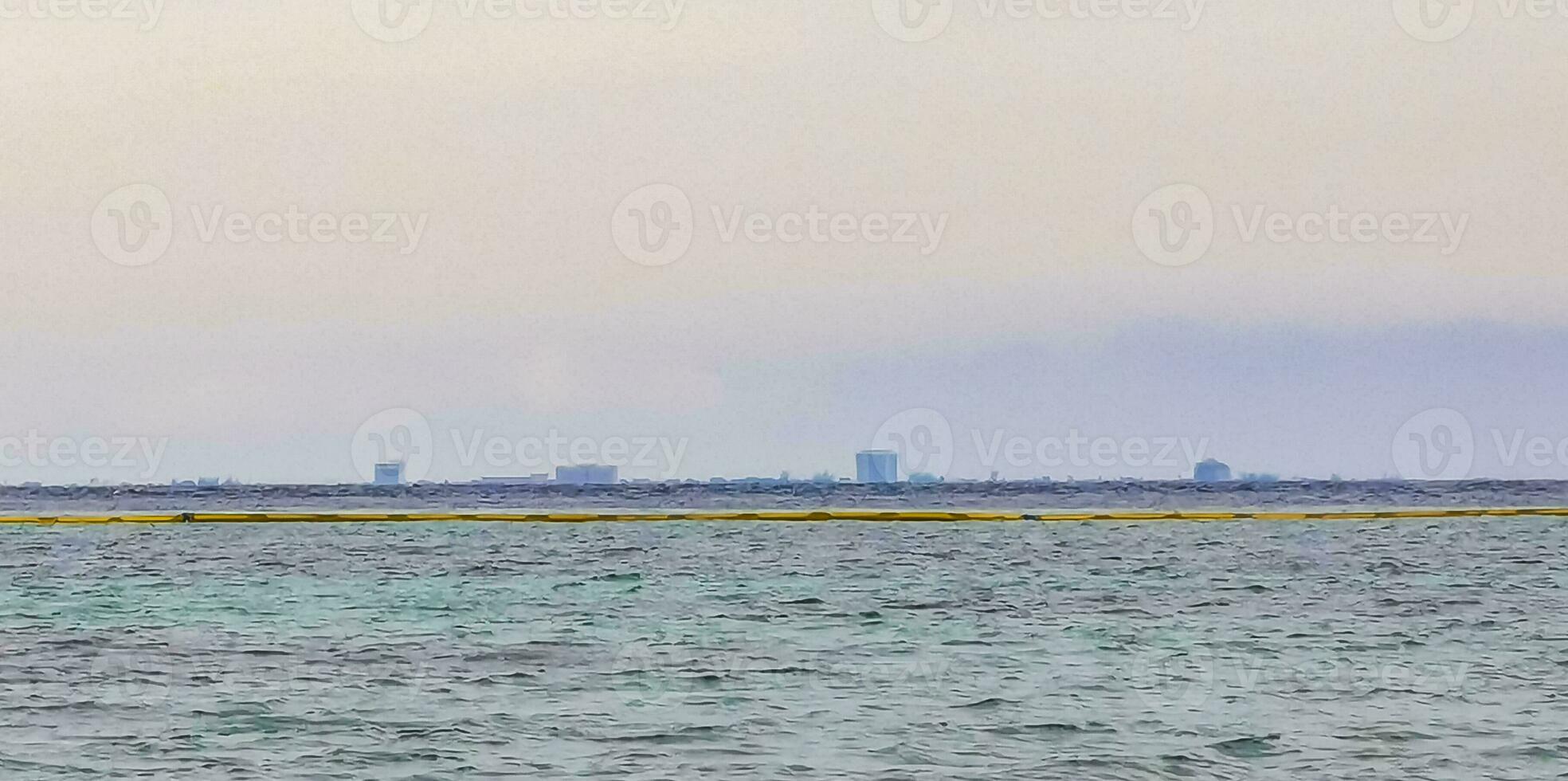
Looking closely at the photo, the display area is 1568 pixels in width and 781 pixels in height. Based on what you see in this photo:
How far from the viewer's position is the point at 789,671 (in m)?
22.8

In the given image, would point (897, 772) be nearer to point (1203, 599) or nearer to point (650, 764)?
point (650, 764)

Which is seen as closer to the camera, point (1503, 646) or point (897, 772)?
point (897, 772)

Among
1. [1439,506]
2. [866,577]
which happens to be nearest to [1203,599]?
[866,577]

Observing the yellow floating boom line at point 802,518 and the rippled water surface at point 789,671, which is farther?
the yellow floating boom line at point 802,518

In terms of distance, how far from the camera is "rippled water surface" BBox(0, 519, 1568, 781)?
55.8 ft

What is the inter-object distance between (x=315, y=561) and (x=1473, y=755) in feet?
119

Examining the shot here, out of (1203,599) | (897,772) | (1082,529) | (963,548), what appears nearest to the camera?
(897,772)

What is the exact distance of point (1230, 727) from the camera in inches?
728

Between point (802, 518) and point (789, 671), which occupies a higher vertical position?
point (802, 518)

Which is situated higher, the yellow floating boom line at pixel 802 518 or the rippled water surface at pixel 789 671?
the yellow floating boom line at pixel 802 518

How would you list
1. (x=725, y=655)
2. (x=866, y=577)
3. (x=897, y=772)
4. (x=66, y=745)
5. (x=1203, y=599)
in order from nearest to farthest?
(x=897, y=772)
(x=66, y=745)
(x=725, y=655)
(x=1203, y=599)
(x=866, y=577)

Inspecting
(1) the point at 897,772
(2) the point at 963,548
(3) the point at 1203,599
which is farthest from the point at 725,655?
(2) the point at 963,548

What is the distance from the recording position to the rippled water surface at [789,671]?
55.8 feet

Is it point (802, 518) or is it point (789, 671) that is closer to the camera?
point (789, 671)
